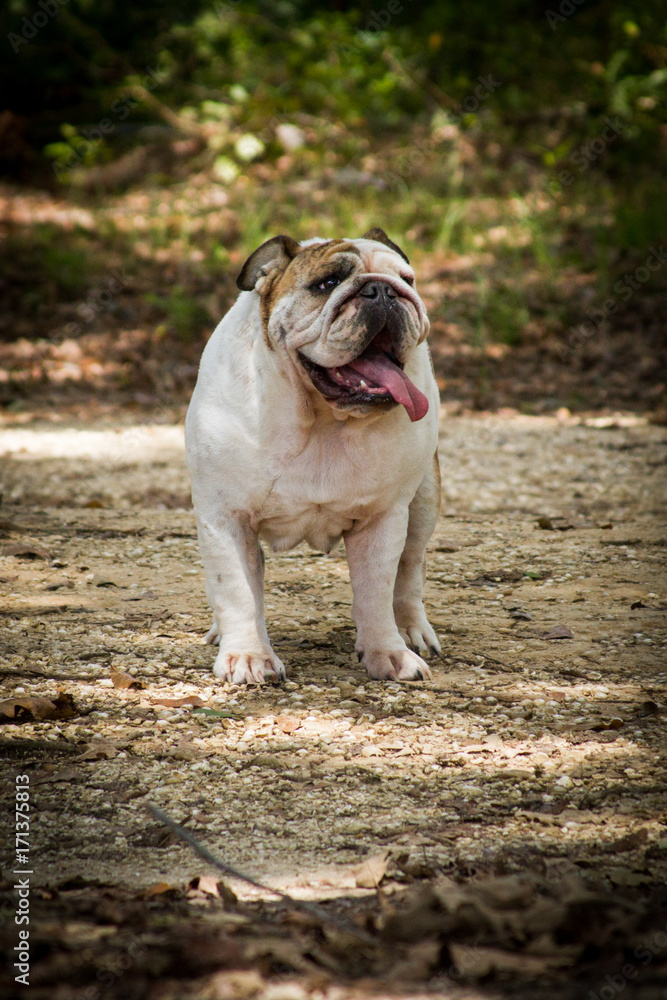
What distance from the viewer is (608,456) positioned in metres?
7.54

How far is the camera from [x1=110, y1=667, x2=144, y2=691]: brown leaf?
11.4 ft

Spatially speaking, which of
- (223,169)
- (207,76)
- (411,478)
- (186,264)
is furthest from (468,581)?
(207,76)

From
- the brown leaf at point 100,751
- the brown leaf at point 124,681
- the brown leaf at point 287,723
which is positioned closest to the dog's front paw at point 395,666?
the brown leaf at point 287,723

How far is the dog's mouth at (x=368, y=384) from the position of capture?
3.35 metres

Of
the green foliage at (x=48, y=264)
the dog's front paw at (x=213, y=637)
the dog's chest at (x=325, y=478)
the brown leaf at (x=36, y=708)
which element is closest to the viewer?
the brown leaf at (x=36, y=708)

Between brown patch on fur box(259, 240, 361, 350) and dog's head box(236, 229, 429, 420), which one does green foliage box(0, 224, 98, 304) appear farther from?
dog's head box(236, 229, 429, 420)

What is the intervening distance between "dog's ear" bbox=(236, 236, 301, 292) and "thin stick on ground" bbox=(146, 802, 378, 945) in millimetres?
1874

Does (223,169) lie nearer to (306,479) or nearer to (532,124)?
(532,124)

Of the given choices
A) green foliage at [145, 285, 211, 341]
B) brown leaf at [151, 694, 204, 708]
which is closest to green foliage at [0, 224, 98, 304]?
green foliage at [145, 285, 211, 341]

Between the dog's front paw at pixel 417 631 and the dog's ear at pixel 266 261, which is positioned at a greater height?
the dog's ear at pixel 266 261

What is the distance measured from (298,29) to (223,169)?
3.13m

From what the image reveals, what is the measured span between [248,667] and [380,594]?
57 centimetres

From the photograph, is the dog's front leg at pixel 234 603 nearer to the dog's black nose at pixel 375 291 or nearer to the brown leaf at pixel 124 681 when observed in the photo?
the brown leaf at pixel 124 681

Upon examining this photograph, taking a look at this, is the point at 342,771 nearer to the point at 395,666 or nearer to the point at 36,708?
the point at 395,666
